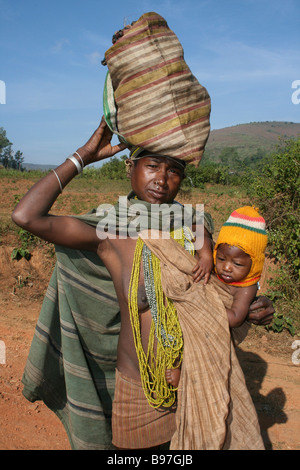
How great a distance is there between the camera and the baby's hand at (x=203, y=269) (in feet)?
6.25

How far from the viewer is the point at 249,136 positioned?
101000mm

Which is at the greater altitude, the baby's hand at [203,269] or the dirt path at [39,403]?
the baby's hand at [203,269]

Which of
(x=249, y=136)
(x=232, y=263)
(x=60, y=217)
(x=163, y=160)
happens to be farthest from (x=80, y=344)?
(x=249, y=136)

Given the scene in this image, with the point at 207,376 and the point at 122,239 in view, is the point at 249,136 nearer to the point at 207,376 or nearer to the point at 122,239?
the point at 122,239

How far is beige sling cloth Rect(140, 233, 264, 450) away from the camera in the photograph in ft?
5.93

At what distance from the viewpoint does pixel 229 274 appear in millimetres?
1906

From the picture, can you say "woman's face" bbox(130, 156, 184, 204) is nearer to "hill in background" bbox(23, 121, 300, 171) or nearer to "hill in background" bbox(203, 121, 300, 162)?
"hill in background" bbox(23, 121, 300, 171)

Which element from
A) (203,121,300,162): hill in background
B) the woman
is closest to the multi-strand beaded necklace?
the woman

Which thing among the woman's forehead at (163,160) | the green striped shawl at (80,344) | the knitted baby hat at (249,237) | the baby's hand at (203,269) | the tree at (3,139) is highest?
the tree at (3,139)

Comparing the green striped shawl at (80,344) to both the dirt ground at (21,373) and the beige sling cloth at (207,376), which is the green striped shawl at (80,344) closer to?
the beige sling cloth at (207,376)

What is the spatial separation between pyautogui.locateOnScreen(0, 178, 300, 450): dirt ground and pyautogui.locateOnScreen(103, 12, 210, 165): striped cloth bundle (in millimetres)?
2389

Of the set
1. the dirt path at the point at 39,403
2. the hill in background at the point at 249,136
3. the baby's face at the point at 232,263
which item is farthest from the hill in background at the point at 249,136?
the baby's face at the point at 232,263

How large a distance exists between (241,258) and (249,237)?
0.34 feet
